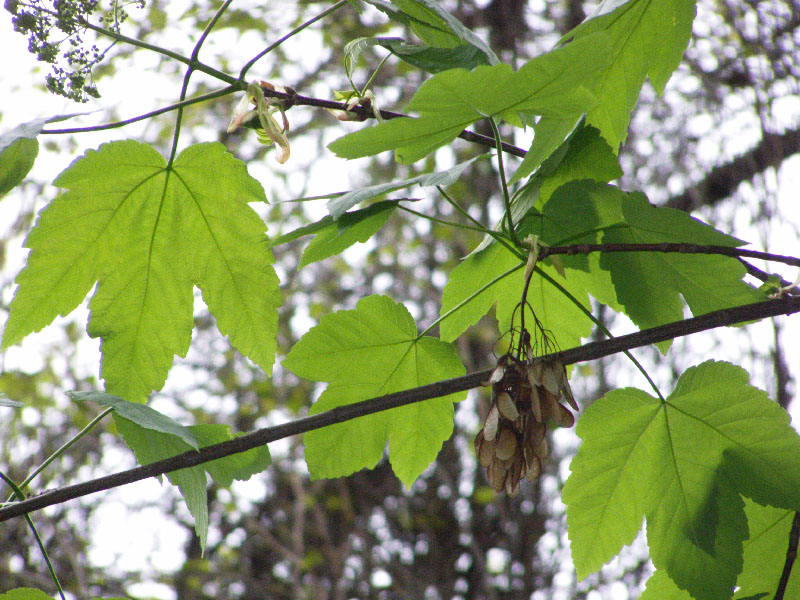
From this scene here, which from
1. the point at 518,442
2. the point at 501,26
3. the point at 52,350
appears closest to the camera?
the point at 518,442

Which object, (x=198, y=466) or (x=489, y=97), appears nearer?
(x=489, y=97)

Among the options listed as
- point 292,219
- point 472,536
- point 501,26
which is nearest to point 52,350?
point 292,219

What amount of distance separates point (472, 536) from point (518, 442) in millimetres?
2192

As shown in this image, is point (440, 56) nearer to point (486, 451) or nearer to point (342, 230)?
point (342, 230)

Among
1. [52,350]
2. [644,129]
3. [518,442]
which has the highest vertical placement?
[644,129]

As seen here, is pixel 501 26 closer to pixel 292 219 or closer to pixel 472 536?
pixel 292 219

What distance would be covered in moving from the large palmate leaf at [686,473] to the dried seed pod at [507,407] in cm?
10

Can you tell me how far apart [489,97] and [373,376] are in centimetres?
34

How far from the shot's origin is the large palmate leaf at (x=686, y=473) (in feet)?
2.21

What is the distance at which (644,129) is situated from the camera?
10.1ft

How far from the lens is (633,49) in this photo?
31.7 inches

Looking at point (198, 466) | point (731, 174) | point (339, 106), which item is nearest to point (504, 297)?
point (339, 106)

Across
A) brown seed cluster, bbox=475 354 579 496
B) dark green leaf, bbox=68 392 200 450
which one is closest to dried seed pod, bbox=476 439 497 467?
brown seed cluster, bbox=475 354 579 496

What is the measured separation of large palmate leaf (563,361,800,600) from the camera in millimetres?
675
